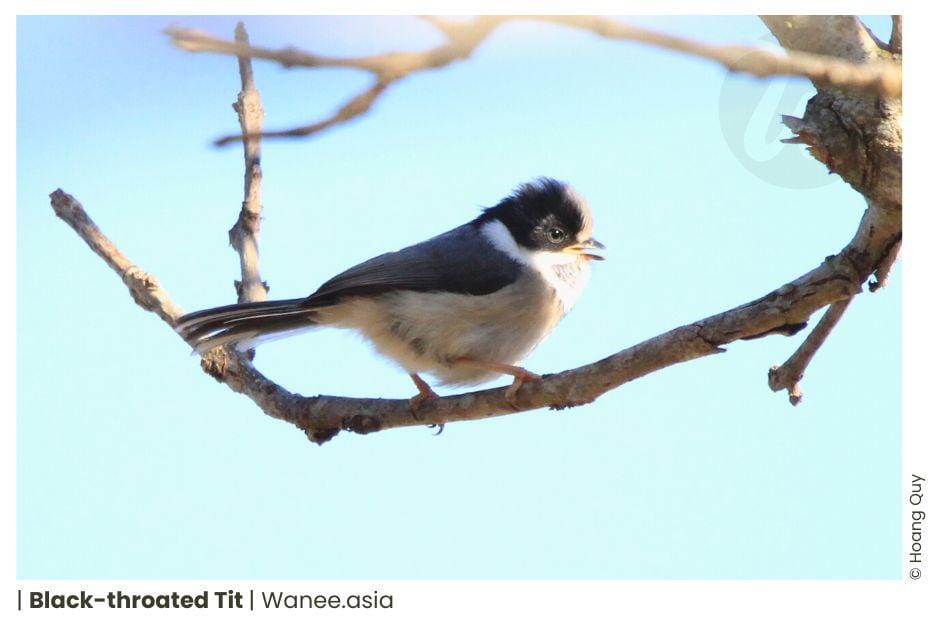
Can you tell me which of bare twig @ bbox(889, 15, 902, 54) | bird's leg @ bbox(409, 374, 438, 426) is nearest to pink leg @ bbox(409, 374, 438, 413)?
bird's leg @ bbox(409, 374, 438, 426)

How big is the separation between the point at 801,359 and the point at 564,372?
89 centimetres

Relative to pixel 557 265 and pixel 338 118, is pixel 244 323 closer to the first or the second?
pixel 557 265

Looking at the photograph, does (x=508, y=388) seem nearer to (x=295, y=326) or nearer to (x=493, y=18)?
(x=295, y=326)

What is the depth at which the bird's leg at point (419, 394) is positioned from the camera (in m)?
4.21

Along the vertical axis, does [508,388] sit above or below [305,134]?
above

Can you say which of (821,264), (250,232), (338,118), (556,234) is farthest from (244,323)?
(338,118)

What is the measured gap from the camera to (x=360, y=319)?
5035 millimetres

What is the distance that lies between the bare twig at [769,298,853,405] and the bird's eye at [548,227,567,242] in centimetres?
182

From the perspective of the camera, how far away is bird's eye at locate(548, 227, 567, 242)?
526cm

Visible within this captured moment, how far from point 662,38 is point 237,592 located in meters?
3.17

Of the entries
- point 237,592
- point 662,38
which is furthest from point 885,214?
point 237,592

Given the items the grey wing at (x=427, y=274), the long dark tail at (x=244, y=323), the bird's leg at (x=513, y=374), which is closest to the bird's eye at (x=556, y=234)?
the grey wing at (x=427, y=274)

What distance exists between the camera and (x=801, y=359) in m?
3.56

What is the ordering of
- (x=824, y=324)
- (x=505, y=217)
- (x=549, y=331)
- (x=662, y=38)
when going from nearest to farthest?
(x=662, y=38) < (x=824, y=324) < (x=549, y=331) < (x=505, y=217)
